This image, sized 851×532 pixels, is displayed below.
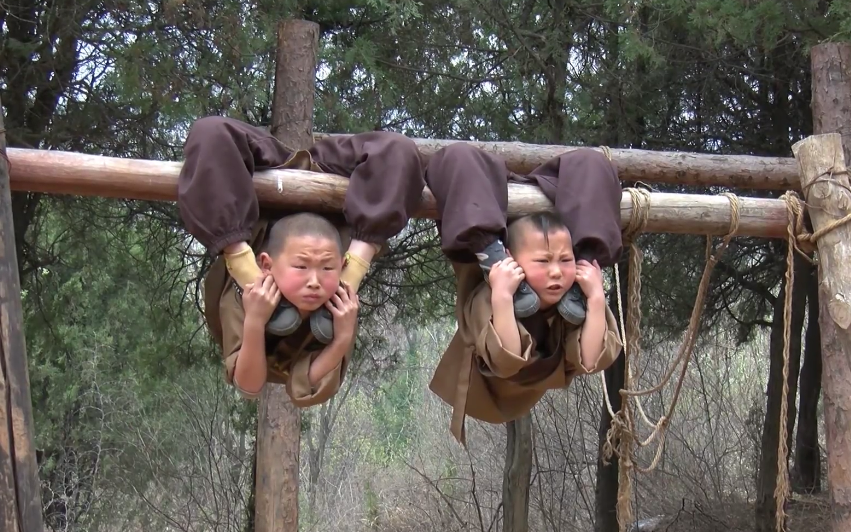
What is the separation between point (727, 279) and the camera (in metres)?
5.68

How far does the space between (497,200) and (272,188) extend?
1.85 ft

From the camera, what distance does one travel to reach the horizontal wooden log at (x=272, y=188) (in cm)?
205

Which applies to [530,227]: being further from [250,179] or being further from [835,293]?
[835,293]

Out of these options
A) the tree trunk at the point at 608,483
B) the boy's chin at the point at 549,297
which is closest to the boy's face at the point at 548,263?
the boy's chin at the point at 549,297

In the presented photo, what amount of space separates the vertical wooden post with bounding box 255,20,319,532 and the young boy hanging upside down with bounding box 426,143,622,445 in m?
1.25

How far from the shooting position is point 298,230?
2.00 m

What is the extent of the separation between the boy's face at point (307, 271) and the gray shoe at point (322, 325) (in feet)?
0.06

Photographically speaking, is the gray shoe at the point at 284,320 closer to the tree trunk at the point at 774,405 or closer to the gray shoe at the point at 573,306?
the gray shoe at the point at 573,306

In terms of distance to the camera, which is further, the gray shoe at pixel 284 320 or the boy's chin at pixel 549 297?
the boy's chin at pixel 549 297

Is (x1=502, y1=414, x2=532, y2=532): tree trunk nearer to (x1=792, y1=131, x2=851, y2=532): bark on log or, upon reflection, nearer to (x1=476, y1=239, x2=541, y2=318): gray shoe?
(x1=792, y1=131, x2=851, y2=532): bark on log

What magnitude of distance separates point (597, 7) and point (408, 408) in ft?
18.2

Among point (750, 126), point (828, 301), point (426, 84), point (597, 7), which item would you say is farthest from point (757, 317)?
point (828, 301)

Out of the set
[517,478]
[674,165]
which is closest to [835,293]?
[674,165]

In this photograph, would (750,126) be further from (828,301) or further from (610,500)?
(828,301)
